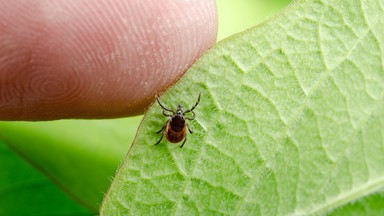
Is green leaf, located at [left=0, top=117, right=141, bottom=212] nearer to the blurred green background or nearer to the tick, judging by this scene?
the blurred green background

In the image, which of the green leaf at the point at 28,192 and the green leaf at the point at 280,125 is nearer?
the green leaf at the point at 280,125

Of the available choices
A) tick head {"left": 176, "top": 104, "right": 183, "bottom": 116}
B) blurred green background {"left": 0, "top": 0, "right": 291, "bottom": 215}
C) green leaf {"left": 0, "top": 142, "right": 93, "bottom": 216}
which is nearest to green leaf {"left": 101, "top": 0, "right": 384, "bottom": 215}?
tick head {"left": 176, "top": 104, "right": 183, "bottom": 116}

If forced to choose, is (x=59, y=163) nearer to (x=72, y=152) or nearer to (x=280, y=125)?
(x=72, y=152)

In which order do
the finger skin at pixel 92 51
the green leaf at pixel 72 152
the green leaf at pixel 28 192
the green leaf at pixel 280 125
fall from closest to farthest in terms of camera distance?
the green leaf at pixel 280 125 → the finger skin at pixel 92 51 → the green leaf at pixel 72 152 → the green leaf at pixel 28 192

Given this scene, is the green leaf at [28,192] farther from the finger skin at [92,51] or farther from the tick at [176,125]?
the tick at [176,125]

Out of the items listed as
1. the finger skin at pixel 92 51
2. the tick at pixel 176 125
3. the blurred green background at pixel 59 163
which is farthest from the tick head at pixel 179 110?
the blurred green background at pixel 59 163

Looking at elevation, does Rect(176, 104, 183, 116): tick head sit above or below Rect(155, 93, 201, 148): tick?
above
